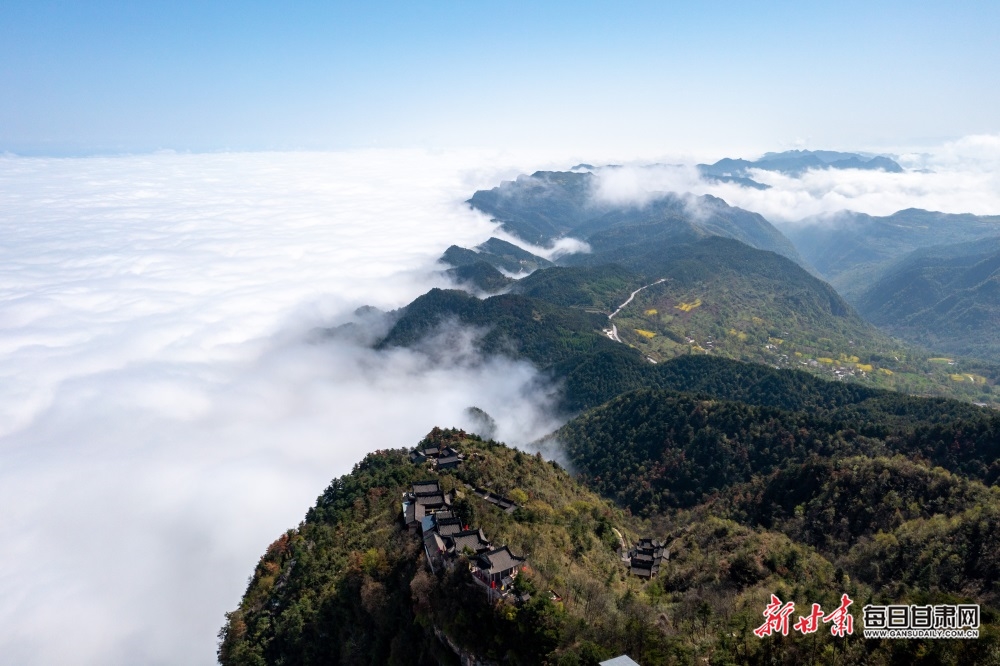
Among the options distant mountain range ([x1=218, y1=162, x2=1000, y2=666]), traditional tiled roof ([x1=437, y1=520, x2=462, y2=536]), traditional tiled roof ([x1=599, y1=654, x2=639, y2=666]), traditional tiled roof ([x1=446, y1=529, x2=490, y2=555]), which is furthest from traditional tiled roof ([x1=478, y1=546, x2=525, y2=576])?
traditional tiled roof ([x1=599, y1=654, x2=639, y2=666])

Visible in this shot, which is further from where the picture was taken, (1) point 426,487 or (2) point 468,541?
(1) point 426,487

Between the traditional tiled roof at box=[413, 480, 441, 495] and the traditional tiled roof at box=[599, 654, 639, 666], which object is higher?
the traditional tiled roof at box=[599, 654, 639, 666]

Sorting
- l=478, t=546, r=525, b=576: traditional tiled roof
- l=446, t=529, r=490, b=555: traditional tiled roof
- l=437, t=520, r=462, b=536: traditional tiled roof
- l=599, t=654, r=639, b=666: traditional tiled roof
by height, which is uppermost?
l=599, t=654, r=639, b=666: traditional tiled roof

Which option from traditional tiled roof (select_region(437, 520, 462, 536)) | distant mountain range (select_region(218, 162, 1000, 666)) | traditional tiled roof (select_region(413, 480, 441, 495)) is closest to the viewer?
distant mountain range (select_region(218, 162, 1000, 666))

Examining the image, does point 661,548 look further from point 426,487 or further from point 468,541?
point 468,541

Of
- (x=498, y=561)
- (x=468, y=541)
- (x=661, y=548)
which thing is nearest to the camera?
(x=498, y=561)

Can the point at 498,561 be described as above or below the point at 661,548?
above

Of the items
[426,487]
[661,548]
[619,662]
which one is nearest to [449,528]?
[426,487]

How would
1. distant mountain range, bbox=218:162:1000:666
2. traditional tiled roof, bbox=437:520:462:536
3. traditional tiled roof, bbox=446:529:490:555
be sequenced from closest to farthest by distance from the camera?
distant mountain range, bbox=218:162:1000:666
traditional tiled roof, bbox=446:529:490:555
traditional tiled roof, bbox=437:520:462:536

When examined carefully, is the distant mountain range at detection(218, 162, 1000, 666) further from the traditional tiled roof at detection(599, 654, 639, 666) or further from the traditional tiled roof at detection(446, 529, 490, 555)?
the traditional tiled roof at detection(599, 654, 639, 666)

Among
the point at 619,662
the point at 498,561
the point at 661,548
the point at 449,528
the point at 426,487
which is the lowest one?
the point at 661,548

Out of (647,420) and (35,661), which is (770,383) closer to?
(647,420)

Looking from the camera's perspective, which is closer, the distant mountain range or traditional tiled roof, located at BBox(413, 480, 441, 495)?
the distant mountain range
